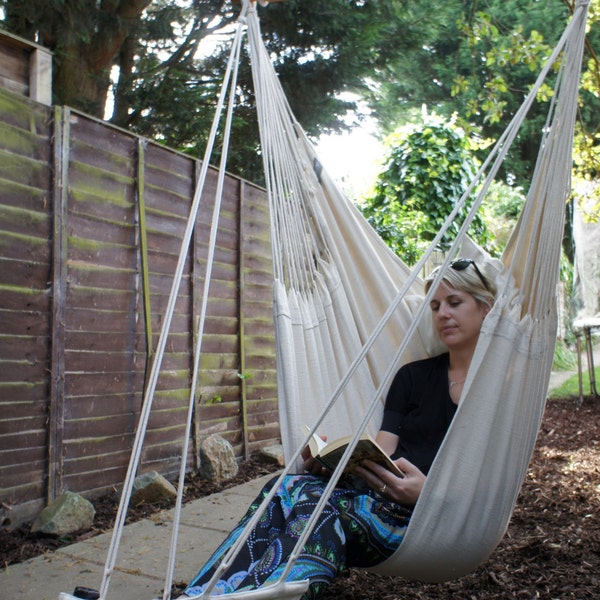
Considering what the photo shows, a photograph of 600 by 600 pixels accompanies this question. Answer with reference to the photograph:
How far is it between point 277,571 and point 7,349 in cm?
147

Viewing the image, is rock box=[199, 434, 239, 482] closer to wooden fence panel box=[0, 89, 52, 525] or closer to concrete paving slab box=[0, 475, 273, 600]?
concrete paving slab box=[0, 475, 273, 600]

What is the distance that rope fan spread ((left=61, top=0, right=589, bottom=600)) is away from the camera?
4.48 feet

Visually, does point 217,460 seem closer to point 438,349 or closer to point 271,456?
point 271,456

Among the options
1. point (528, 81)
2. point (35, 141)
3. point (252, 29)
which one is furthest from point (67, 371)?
point (528, 81)

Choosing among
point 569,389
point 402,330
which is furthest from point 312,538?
point 569,389

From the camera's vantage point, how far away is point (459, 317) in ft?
5.72

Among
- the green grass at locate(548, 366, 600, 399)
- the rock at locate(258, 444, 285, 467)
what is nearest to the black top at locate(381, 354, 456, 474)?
the rock at locate(258, 444, 285, 467)

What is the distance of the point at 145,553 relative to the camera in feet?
7.32

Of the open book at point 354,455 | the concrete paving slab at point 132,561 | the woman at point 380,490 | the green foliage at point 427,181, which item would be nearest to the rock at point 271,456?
the concrete paving slab at point 132,561

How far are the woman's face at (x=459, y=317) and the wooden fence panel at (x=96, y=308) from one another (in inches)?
56.8

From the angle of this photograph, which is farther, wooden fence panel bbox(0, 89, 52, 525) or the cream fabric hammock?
wooden fence panel bbox(0, 89, 52, 525)

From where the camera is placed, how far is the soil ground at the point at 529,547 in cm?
191

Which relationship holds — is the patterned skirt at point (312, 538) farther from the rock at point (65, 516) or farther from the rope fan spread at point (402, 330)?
the rock at point (65, 516)

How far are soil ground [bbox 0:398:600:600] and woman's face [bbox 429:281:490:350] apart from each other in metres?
0.72
